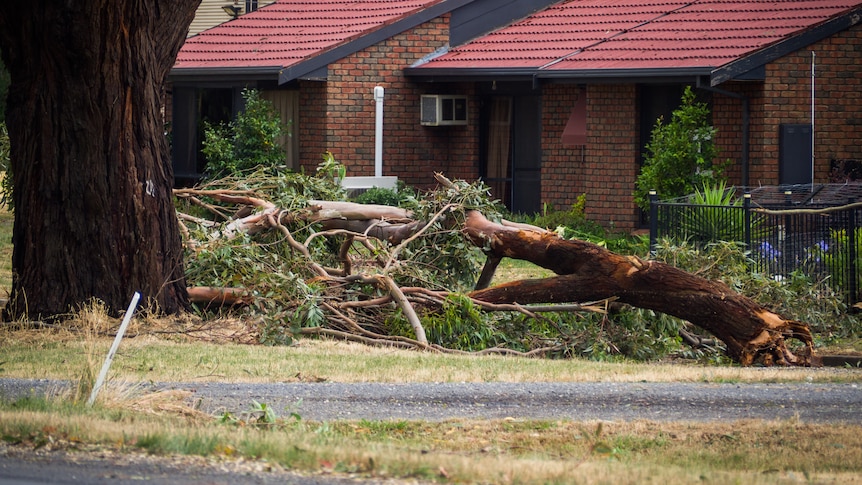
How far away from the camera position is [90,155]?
1162cm

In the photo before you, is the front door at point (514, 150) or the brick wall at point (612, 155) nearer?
the brick wall at point (612, 155)

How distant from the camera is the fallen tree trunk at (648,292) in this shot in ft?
38.8

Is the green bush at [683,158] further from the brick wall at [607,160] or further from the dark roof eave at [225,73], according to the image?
the dark roof eave at [225,73]

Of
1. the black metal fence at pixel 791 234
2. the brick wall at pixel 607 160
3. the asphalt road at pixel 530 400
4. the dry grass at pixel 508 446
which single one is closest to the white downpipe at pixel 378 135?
the brick wall at pixel 607 160

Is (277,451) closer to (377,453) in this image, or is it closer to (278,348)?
(377,453)

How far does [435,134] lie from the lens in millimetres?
23375

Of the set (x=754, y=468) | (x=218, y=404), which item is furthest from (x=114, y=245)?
(x=754, y=468)

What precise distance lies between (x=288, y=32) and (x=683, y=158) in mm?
8327

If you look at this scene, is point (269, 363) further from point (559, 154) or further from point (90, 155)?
point (559, 154)

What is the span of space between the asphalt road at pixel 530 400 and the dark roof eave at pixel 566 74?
409 inches

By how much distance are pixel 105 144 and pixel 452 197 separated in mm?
3725

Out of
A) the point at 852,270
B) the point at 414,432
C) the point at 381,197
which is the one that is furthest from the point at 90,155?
the point at 381,197

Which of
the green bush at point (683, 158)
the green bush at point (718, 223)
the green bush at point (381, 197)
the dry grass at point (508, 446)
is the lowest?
the dry grass at point (508, 446)

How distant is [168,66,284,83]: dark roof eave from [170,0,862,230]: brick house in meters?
0.04
